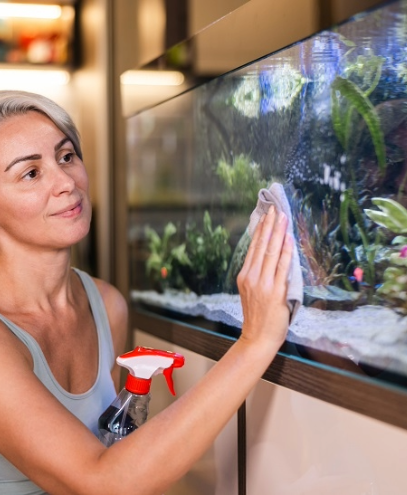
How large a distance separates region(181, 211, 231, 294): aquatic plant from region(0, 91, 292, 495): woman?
0.57ft

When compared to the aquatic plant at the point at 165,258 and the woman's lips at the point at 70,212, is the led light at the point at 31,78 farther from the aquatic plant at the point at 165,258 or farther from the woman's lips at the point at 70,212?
the woman's lips at the point at 70,212

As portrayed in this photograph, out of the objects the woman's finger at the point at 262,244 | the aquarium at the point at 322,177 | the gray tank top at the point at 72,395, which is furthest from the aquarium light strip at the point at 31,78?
the woman's finger at the point at 262,244

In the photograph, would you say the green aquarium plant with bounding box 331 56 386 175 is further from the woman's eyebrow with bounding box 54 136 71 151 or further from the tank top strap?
the tank top strap

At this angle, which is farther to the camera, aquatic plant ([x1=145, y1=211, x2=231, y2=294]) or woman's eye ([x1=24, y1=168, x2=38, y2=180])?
aquatic plant ([x1=145, y1=211, x2=231, y2=294])

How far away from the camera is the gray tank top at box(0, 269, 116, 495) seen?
3.74 ft

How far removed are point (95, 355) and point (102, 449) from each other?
15.9 inches

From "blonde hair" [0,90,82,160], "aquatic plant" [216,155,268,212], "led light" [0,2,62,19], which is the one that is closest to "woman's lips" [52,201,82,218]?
"blonde hair" [0,90,82,160]

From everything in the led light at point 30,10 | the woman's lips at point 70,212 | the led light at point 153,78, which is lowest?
the woman's lips at point 70,212

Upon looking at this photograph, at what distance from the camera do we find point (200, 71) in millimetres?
1264

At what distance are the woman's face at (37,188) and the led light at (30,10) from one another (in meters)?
1.88

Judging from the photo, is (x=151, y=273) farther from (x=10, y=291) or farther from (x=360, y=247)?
(x=360, y=247)

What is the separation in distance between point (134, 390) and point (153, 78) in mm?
701

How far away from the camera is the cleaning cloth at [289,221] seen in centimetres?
93

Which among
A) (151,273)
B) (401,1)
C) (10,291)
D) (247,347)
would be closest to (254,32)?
(401,1)
